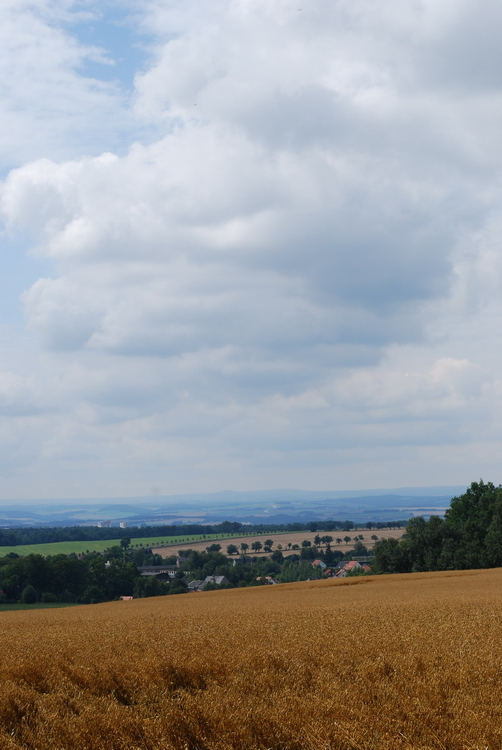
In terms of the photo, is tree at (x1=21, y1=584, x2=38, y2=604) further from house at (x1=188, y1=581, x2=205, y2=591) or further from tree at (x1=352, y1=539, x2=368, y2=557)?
tree at (x1=352, y1=539, x2=368, y2=557)

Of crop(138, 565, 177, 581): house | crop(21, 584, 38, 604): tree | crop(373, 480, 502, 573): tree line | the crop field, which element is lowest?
crop(138, 565, 177, 581): house

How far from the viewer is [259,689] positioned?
8.11 m

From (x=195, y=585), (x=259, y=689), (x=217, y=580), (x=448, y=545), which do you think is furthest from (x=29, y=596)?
(x=259, y=689)

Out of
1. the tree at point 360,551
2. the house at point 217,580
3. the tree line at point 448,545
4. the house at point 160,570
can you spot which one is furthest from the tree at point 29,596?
the tree at point 360,551

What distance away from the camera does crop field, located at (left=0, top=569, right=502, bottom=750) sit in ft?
21.5

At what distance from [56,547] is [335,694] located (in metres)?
190

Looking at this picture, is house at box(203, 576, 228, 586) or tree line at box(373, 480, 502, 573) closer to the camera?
tree line at box(373, 480, 502, 573)

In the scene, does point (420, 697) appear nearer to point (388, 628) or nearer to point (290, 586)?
point (388, 628)

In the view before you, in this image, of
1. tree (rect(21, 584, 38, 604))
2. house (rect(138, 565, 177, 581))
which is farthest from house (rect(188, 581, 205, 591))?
tree (rect(21, 584, 38, 604))

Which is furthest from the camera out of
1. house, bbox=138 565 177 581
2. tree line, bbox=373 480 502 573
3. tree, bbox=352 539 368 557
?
tree, bbox=352 539 368 557

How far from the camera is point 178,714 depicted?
7164mm

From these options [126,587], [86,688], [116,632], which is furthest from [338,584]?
[126,587]

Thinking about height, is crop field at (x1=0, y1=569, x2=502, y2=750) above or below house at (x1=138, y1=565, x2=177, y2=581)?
above

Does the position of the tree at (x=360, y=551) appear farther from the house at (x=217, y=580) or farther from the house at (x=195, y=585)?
the house at (x=195, y=585)
